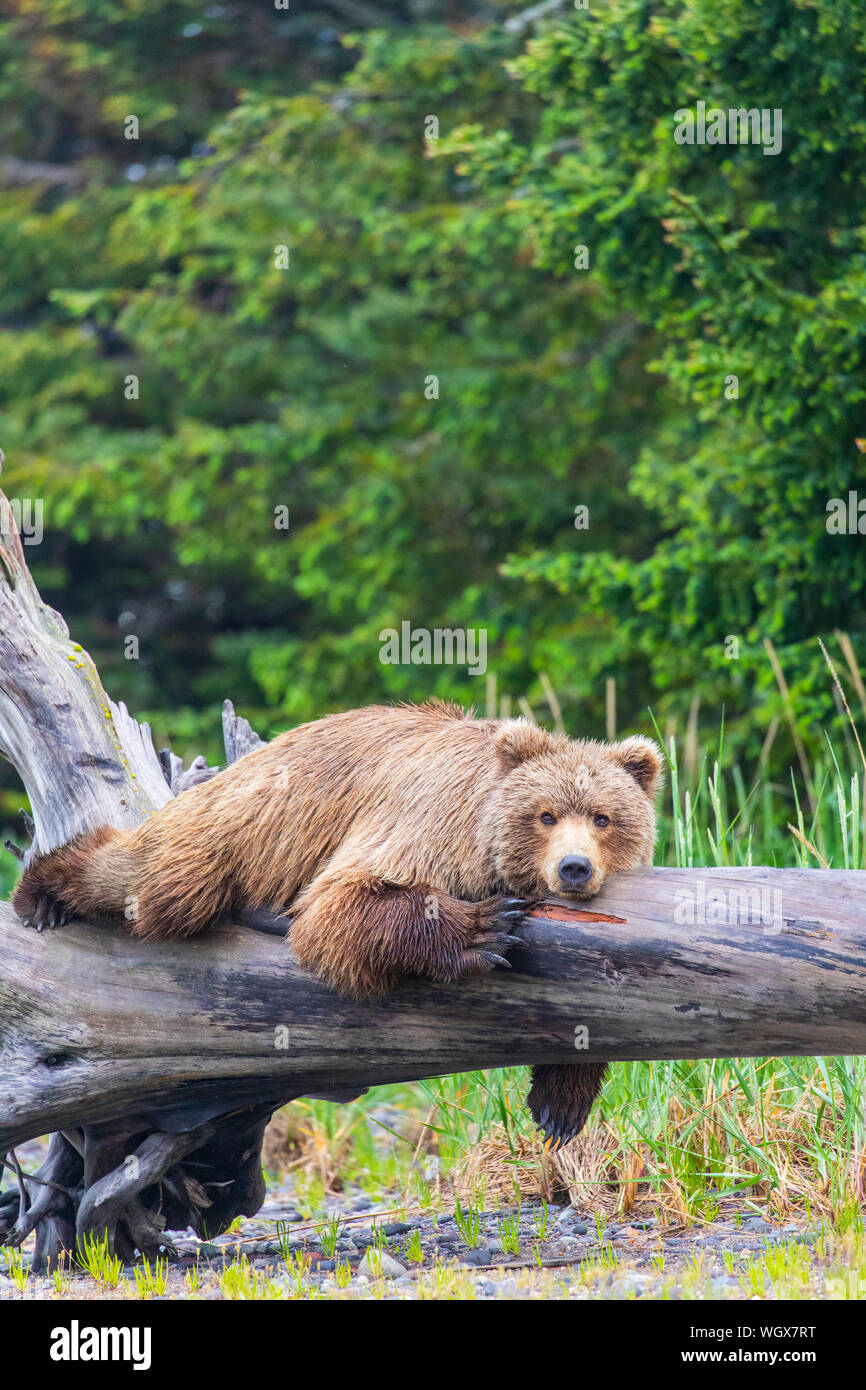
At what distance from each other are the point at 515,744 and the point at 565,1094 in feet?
3.97

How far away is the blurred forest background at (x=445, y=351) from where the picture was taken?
22.8 ft

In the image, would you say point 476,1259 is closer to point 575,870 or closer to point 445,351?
point 575,870

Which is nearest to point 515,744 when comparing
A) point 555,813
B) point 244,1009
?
point 555,813

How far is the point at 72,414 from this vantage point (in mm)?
12719

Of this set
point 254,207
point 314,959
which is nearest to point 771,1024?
point 314,959

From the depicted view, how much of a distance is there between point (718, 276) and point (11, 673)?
3.87 m

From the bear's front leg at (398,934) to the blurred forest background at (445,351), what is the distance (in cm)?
300

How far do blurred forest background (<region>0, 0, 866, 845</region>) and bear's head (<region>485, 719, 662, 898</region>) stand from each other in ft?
7.67

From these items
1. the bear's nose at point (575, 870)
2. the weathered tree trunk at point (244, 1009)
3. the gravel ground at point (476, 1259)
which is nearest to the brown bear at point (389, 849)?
the bear's nose at point (575, 870)

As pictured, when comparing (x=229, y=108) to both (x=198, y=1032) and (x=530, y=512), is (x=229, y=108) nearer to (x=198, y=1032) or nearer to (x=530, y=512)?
(x=530, y=512)

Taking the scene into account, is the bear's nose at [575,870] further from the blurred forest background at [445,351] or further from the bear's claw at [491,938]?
the blurred forest background at [445,351]

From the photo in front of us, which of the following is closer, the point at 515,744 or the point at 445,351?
the point at 515,744

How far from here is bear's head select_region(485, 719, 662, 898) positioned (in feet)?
13.6

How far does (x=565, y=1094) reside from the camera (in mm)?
4570
